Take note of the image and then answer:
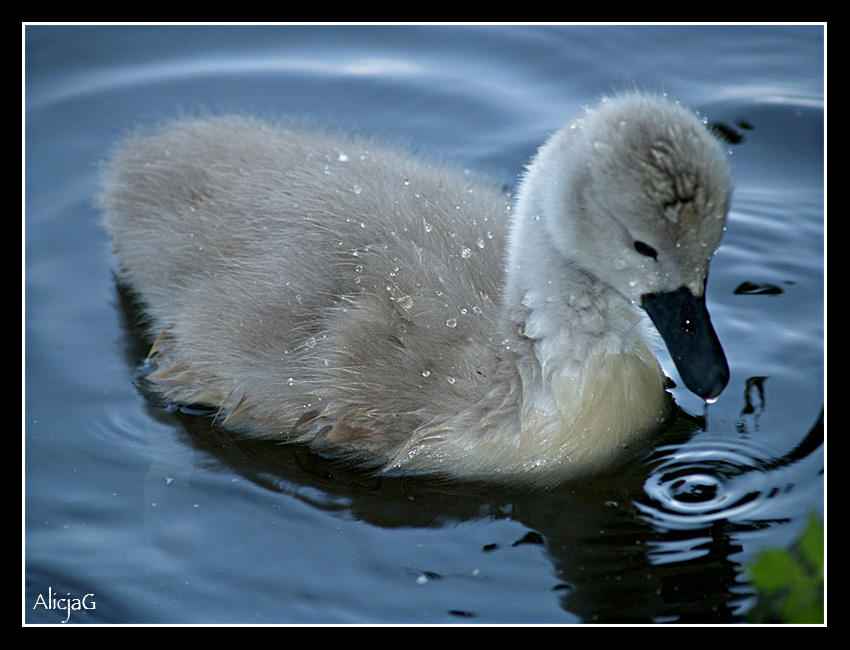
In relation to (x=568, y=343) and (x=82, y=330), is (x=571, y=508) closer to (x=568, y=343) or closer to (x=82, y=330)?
(x=568, y=343)

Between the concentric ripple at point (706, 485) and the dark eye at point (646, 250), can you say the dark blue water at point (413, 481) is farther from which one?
the dark eye at point (646, 250)

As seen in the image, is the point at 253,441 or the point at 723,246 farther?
the point at 723,246

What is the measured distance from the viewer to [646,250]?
3387 mm

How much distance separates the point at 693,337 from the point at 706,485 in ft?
2.25

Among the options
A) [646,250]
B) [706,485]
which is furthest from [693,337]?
[706,485]

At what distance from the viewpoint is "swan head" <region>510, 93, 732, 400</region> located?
3248 millimetres

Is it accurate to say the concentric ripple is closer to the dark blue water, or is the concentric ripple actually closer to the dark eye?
the dark blue water

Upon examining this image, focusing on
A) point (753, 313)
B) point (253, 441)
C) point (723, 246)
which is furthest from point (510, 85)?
point (253, 441)

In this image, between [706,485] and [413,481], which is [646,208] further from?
[413,481]

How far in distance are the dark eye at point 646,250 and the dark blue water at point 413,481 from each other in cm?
97

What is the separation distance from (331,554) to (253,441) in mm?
698

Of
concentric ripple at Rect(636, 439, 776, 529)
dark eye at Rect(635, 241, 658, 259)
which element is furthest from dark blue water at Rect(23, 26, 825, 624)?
dark eye at Rect(635, 241, 658, 259)

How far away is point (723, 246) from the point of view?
532cm

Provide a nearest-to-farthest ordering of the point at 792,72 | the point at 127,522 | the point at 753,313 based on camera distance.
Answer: the point at 127,522 → the point at 753,313 → the point at 792,72
